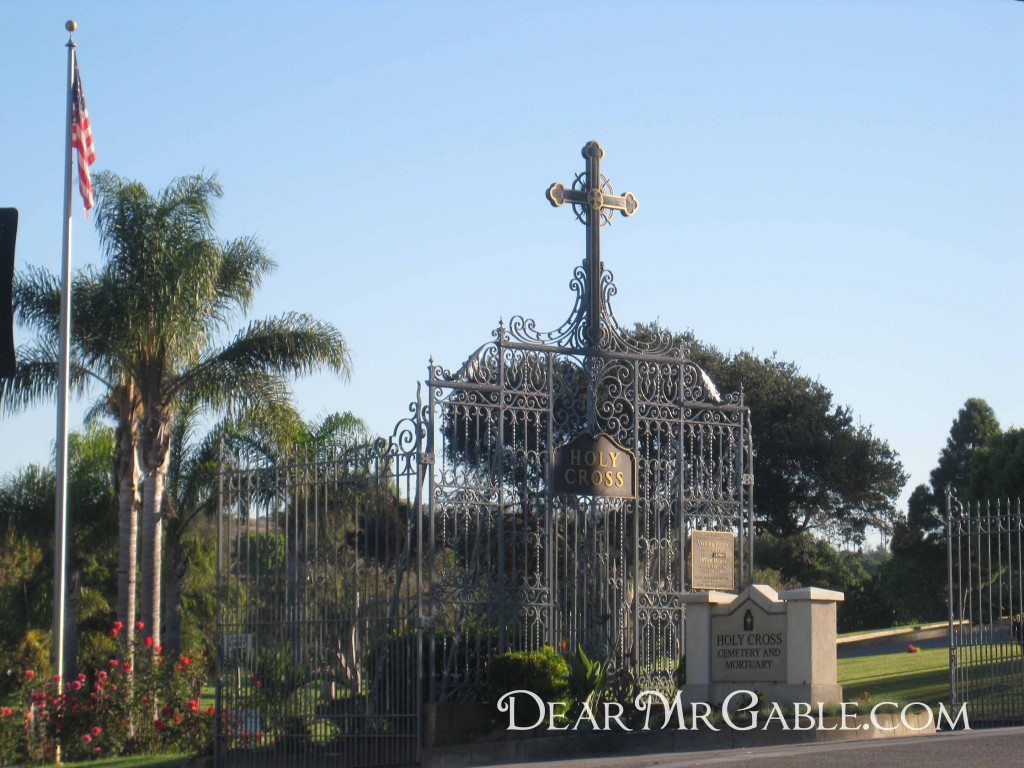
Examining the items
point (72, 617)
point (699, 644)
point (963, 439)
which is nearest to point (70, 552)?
point (72, 617)

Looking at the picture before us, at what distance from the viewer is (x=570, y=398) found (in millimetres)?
16188

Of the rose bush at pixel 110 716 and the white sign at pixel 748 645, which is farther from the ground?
the white sign at pixel 748 645

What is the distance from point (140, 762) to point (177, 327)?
6.34m

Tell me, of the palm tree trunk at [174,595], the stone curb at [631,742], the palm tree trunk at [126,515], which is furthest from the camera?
the palm tree trunk at [174,595]

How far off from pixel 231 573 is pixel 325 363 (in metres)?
7.18

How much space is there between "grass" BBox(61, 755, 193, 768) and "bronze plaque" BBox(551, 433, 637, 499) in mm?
5387

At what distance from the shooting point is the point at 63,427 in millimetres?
19375

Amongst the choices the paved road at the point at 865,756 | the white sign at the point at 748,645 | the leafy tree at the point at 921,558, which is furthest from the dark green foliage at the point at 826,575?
the paved road at the point at 865,756

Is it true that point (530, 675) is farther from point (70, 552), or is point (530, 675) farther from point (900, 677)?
point (70, 552)

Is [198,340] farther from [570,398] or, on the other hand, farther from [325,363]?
[570,398]

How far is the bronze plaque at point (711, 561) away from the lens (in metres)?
16.4

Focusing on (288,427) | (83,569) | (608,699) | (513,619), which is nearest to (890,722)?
(608,699)

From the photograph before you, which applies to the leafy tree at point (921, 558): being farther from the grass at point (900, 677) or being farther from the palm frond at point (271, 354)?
the palm frond at point (271, 354)

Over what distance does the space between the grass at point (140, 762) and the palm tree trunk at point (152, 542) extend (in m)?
4.06
